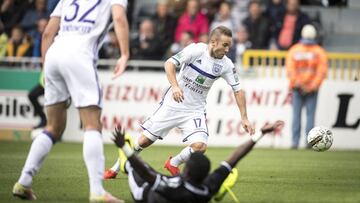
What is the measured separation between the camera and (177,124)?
1152 cm

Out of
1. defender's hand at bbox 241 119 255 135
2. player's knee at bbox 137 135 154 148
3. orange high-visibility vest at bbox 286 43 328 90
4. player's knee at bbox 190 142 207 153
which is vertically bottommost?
orange high-visibility vest at bbox 286 43 328 90

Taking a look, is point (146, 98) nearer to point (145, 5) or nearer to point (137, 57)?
point (137, 57)

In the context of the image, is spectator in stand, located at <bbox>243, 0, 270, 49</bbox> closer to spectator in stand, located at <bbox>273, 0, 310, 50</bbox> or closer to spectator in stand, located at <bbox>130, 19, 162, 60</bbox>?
spectator in stand, located at <bbox>273, 0, 310, 50</bbox>

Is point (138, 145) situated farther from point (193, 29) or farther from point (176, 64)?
point (193, 29)

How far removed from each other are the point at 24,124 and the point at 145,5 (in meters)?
5.34

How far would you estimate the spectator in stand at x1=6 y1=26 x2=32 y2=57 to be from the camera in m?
21.4

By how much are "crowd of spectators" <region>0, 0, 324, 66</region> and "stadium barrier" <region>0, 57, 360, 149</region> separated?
3.25 ft

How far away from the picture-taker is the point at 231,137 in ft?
65.0

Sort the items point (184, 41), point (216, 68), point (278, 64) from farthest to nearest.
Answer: point (184, 41) → point (278, 64) → point (216, 68)

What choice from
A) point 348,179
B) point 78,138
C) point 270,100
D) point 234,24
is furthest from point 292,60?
point 348,179

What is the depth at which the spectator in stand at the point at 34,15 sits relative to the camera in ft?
73.7

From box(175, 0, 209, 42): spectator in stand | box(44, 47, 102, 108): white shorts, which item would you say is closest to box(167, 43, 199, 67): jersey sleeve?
box(44, 47, 102, 108): white shorts

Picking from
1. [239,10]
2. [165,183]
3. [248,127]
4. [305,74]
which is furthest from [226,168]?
[239,10]

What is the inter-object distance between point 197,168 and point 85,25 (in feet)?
Result: 5.81
